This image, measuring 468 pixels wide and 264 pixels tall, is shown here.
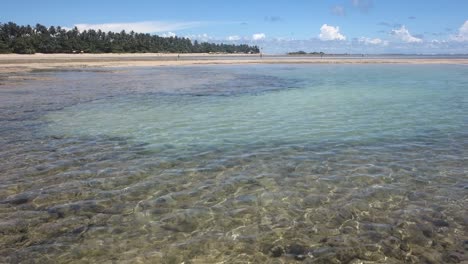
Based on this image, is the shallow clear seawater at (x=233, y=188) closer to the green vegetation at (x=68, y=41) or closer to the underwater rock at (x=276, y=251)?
the underwater rock at (x=276, y=251)

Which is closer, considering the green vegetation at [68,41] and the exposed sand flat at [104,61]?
the exposed sand flat at [104,61]

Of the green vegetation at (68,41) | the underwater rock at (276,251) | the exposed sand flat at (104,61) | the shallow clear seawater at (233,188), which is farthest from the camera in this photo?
the green vegetation at (68,41)

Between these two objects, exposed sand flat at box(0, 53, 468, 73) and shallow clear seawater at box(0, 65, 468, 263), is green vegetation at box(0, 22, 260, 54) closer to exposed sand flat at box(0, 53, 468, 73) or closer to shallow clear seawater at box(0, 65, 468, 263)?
exposed sand flat at box(0, 53, 468, 73)

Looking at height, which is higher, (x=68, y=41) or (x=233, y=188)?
(x=68, y=41)

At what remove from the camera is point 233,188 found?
387 inches

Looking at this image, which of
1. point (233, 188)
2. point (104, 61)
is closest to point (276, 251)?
point (233, 188)

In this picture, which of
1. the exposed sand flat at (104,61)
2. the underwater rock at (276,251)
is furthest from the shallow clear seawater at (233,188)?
the exposed sand flat at (104,61)

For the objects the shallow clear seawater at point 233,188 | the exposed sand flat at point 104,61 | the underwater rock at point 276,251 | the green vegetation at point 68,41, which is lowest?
the underwater rock at point 276,251

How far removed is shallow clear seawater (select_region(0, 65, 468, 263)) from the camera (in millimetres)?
6961

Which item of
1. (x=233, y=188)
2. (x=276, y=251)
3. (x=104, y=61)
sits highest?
(x=104, y=61)

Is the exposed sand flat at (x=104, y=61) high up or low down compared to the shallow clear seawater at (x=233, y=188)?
up

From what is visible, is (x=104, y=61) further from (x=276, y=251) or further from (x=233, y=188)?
(x=276, y=251)

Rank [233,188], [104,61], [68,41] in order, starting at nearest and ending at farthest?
[233,188]
[104,61]
[68,41]

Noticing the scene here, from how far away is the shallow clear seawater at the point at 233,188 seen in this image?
22.8 ft
